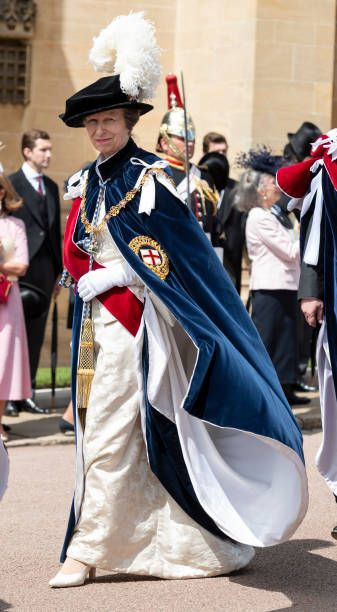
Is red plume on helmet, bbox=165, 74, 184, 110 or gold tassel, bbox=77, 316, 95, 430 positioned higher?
red plume on helmet, bbox=165, 74, 184, 110

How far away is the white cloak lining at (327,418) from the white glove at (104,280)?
1.20m

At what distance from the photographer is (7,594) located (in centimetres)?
554

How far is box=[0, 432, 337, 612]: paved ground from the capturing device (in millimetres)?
5438

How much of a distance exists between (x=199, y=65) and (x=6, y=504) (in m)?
8.36

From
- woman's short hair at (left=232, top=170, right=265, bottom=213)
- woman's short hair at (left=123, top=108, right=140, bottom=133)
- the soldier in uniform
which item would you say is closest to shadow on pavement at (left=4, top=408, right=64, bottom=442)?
the soldier in uniform

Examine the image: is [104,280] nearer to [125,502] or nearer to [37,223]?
[125,502]

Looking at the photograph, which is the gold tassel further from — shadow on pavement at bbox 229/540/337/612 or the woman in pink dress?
the woman in pink dress

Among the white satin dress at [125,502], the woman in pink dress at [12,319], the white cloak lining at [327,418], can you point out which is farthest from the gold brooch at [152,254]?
the woman in pink dress at [12,319]

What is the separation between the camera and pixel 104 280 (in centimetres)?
578

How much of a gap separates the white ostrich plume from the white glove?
0.70m

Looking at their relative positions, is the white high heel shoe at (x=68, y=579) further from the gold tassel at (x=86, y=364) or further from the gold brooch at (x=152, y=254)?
the gold brooch at (x=152, y=254)

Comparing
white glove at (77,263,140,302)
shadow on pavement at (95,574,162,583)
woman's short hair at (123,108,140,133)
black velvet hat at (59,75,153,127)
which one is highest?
black velvet hat at (59,75,153,127)

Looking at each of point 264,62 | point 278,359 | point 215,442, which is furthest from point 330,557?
point 264,62

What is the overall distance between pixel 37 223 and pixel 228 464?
203 inches
